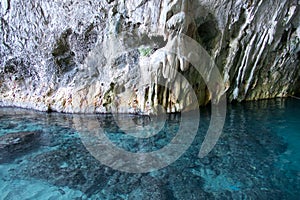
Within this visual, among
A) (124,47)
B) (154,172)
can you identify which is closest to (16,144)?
(154,172)

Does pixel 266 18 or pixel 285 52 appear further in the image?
pixel 285 52

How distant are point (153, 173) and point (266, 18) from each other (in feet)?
29.3

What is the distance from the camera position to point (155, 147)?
596 cm

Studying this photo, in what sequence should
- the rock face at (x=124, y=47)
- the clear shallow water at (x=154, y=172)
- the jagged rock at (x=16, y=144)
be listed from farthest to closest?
the rock face at (x=124, y=47)
the jagged rock at (x=16, y=144)
the clear shallow water at (x=154, y=172)

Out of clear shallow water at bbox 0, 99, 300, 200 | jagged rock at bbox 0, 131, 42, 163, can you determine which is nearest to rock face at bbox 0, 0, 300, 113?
clear shallow water at bbox 0, 99, 300, 200

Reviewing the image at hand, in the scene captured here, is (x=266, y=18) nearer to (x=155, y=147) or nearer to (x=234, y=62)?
(x=234, y=62)

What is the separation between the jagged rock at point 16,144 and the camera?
5.38 metres

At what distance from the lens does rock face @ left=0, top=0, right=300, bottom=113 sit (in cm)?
827

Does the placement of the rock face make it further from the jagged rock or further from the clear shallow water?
the jagged rock

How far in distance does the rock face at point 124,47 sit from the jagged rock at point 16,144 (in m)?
2.84

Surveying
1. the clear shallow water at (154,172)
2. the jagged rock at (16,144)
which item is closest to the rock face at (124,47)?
the clear shallow water at (154,172)

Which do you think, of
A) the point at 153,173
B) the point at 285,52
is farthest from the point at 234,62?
the point at 153,173

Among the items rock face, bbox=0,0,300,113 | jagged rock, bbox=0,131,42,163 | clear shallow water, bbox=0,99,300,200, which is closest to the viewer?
clear shallow water, bbox=0,99,300,200

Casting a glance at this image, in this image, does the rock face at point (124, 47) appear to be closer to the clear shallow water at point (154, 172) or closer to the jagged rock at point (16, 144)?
the clear shallow water at point (154, 172)
